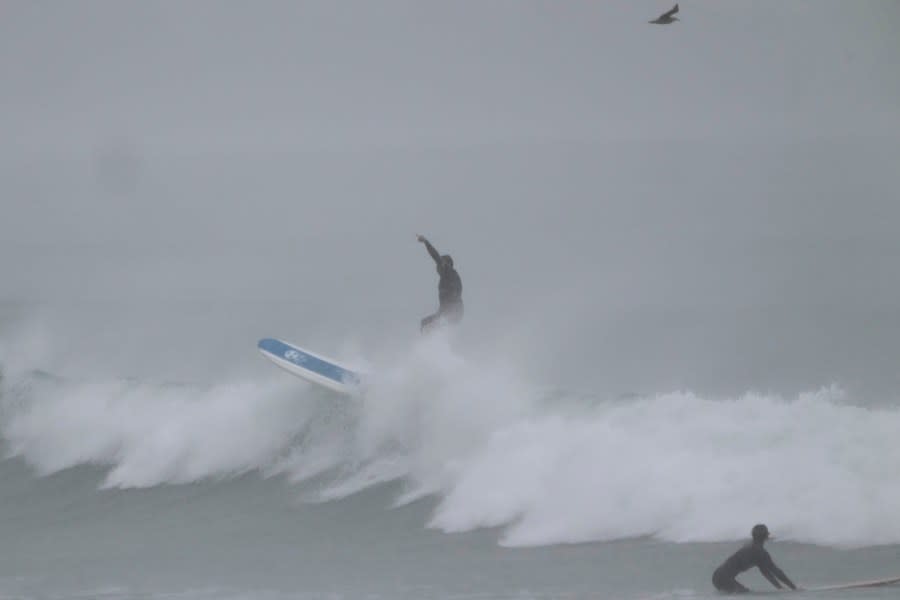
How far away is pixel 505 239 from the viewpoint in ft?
273

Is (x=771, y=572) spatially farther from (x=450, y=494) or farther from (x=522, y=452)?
(x=450, y=494)

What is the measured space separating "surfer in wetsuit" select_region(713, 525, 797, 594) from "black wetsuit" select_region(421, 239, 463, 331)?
6487 mm

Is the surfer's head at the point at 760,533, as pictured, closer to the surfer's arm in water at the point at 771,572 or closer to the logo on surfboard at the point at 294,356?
the surfer's arm in water at the point at 771,572

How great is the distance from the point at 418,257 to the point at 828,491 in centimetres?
5940

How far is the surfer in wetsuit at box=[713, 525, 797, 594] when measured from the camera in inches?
575

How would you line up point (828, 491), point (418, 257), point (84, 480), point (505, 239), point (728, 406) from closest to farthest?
point (828, 491)
point (728, 406)
point (84, 480)
point (418, 257)
point (505, 239)

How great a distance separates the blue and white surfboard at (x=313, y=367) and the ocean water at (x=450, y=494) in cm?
28

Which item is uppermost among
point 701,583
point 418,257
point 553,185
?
point 553,185

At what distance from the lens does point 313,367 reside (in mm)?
22422

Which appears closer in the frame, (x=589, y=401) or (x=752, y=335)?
(x=589, y=401)

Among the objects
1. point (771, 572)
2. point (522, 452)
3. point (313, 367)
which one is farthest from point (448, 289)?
point (771, 572)

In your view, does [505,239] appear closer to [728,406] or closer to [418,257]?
[418,257]

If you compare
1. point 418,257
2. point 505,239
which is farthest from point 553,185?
point 418,257

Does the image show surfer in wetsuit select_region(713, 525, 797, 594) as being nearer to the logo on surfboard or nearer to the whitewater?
the whitewater
